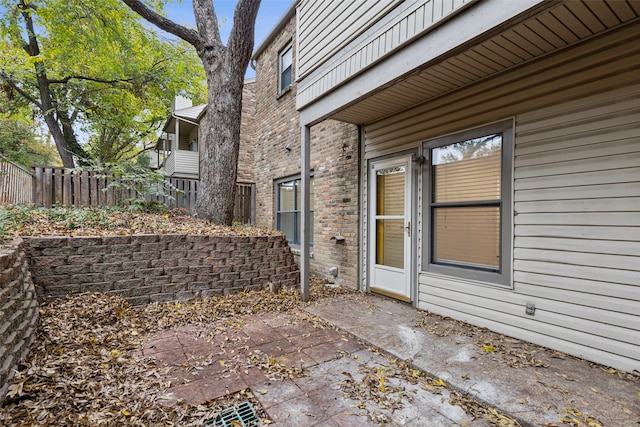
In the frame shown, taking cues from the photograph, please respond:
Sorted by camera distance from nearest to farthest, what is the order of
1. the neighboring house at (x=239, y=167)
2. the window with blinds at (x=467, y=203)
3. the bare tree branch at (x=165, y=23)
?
A: 1. the window with blinds at (x=467, y=203)
2. the bare tree branch at (x=165, y=23)
3. the neighboring house at (x=239, y=167)

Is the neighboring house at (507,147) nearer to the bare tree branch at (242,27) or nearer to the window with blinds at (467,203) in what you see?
the window with blinds at (467,203)

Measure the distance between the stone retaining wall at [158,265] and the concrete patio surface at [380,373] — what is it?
2.74 feet

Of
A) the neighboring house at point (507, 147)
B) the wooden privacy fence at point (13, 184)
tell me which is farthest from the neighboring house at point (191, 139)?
the neighboring house at point (507, 147)

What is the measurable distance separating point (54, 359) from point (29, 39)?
12901mm

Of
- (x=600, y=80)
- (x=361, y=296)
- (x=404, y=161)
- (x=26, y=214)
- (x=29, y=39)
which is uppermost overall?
(x=29, y=39)

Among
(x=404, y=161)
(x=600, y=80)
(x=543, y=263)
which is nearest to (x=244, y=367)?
(x=543, y=263)

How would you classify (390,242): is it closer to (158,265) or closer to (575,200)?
(575,200)

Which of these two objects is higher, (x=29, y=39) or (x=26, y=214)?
(x=29, y=39)

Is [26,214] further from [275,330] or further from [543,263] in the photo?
[543,263]

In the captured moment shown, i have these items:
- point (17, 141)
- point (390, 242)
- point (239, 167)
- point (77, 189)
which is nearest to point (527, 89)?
point (390, 242)

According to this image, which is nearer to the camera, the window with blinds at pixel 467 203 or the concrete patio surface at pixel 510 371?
the concrete patio surface at pixel 510 371

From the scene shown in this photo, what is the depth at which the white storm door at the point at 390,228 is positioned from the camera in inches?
156

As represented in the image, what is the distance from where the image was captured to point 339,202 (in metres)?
5.04

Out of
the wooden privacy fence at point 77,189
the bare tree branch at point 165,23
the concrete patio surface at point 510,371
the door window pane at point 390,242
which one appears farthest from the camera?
the wooden privacy fence at point 77,189
